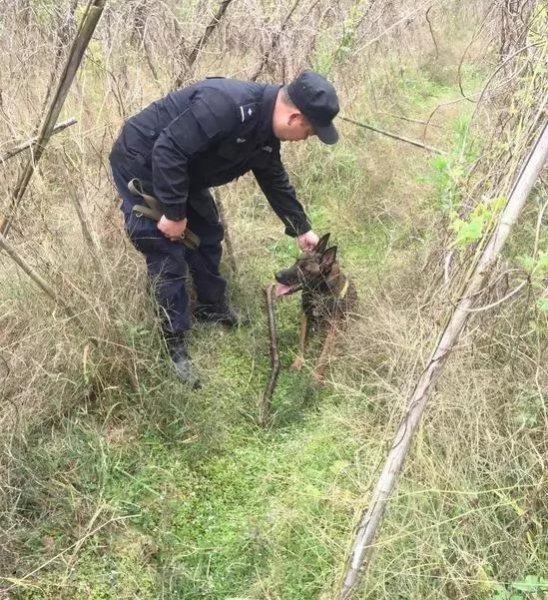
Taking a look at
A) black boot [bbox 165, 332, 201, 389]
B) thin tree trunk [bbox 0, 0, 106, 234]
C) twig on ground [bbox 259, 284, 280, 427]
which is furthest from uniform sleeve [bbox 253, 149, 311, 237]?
thin tree trunk [bbox 0, 0, 106, 234]

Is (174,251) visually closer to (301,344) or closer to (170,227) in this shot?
(170,227)

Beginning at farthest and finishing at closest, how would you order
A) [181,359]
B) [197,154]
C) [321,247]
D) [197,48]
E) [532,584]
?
1. [197,48]
2. [321,247]
3. [181,359]
4. [197,154]
5. [532,584]

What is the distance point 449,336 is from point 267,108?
1.70 metres

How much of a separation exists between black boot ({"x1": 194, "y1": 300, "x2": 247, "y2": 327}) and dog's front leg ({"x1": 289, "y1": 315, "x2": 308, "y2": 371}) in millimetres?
414

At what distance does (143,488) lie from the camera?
254 cm

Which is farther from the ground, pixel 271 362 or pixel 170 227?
pixel 170 227

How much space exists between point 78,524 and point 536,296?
2.27m

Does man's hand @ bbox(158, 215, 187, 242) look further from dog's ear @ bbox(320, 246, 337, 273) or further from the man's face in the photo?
dog's ear @ bbox(320, 246, 337, 273)

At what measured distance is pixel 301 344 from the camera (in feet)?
11.4

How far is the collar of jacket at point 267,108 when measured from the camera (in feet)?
9.00

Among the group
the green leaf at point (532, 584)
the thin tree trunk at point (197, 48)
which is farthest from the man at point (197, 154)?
the green leaf at point (532, 584)

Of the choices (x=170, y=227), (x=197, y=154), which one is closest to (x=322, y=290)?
(x=170, y=227)

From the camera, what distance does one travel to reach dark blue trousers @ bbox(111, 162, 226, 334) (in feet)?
9.79

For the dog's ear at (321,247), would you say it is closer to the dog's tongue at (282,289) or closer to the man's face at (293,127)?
the dog's tongue at (282,289)
